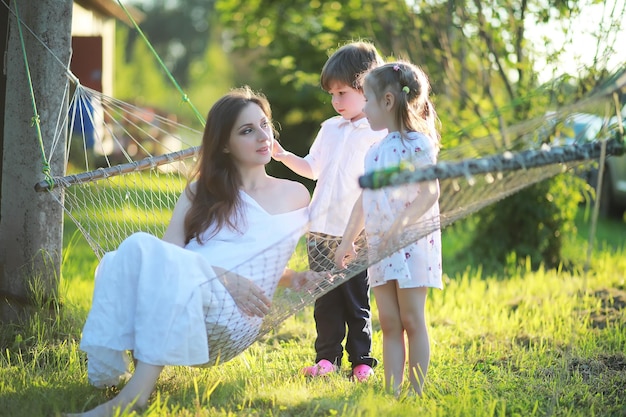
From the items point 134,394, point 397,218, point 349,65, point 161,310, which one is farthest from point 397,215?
point 134,394

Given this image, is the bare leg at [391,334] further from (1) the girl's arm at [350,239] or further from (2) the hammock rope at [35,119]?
(2) the hammock rope at [35,119]

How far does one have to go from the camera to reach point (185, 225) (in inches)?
101

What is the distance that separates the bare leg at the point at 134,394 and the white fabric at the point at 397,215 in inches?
27.5

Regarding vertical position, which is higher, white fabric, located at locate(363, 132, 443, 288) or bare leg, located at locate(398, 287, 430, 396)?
white fabric, located at locate(363, 132, 443, 288)

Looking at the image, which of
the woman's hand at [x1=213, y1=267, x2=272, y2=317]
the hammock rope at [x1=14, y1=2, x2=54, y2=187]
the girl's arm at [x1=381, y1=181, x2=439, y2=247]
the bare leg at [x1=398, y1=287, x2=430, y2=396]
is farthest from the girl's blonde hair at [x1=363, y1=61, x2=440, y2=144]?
the hammock rope at [x1=14, y1=2, x2=54, y2=187]

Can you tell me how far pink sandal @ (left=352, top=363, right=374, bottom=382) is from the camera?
9.19ft

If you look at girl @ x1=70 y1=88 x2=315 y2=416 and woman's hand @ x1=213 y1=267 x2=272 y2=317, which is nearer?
girl @ x1=70 y1=88 x2=315 y2=416

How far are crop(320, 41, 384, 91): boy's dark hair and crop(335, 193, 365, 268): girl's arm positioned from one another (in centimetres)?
46

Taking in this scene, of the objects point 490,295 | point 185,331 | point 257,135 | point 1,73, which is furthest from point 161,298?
point 490,295

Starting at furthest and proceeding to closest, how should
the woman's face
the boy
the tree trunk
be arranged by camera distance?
the tree trunk → the boy → the woman's face

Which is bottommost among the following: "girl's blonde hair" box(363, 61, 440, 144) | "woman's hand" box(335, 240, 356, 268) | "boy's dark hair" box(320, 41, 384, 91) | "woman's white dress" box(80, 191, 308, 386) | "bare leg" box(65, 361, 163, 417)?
"bare leg" box(65, 361, 163, 417)

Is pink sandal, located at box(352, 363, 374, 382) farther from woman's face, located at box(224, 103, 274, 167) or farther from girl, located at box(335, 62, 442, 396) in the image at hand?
woman's face, located at box(224, 103, 274, 167)

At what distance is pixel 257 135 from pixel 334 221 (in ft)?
1.31

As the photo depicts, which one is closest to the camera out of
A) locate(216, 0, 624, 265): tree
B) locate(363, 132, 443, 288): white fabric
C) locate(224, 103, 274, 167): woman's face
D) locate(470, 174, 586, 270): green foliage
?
locate(363, 132, 443, 288): white fabric
